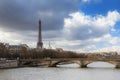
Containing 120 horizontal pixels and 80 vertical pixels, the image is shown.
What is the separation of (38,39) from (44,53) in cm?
1591

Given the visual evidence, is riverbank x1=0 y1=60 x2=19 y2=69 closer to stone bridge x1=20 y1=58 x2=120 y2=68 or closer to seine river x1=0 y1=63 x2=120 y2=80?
stone bridge x1=20 y1=58 x2=120 y2=68

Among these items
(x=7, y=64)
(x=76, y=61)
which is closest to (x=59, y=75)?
(x=7, y=64)

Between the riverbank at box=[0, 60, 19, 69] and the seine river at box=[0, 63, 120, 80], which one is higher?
the riverbank at box=[0, 60, 19, 69]

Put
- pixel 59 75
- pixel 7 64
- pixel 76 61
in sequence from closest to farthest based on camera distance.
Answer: pixel 59 75 < pixel 7 64 < pixel 76 61

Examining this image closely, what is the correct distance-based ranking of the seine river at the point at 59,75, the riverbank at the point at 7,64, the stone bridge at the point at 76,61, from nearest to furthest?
the seine river at the point at 59,75, the riverbank at the point at 7,64, the stone bridge at the point at 76,61

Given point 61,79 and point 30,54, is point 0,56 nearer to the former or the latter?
point 30,54

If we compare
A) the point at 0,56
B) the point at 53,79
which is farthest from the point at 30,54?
the point at 53,79

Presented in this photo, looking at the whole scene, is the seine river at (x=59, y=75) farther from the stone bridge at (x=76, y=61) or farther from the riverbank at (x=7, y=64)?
the stone bridge at (x=76, y=61)

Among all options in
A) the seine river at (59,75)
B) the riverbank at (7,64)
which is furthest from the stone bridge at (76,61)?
the seine river at (59,75)

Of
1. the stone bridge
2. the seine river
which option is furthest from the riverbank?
the seine river

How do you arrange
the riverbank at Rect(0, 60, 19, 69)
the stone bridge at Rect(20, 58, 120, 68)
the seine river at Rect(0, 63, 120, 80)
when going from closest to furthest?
the seine river at Rect(0, 63, 120, 80) → the riverbank at Rect(0, 60, 19, 69) → the stone bridge at Rect(20, 58, 120, 68)

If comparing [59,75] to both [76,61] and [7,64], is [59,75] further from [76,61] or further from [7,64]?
[76,61]

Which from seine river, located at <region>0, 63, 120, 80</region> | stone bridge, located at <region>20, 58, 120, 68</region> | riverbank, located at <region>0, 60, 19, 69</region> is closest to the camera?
seine river, located at <region>0, 63, 120, 80</region>

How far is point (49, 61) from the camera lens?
6600 centimetres
